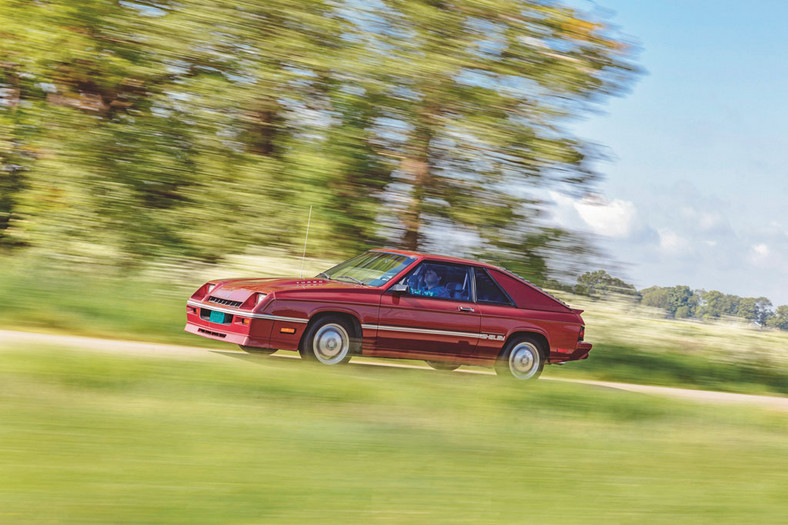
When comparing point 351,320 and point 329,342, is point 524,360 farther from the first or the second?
point 329,342

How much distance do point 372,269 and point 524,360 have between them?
209 centimetres

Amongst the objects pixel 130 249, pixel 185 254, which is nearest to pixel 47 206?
pixel 130 249

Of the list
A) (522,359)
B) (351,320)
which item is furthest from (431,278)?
(522,359)

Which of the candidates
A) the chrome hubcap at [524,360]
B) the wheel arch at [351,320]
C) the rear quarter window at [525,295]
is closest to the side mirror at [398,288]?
the wheel arch at [351,320]

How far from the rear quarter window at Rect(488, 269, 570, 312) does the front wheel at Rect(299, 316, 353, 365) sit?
207cm

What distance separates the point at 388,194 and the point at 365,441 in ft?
28.2

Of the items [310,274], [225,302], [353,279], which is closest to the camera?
[225,302]

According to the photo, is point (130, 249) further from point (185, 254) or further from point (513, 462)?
point (513, 462)

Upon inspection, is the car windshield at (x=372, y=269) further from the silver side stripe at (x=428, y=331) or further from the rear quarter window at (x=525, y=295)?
the rear quarter window at (x=525, y=295)

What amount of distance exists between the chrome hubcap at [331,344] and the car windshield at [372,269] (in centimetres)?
72

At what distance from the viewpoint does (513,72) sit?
13.9m

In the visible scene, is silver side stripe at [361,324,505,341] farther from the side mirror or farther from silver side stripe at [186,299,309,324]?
silver side stripe at [186,299,309,324]

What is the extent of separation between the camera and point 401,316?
9250 mm

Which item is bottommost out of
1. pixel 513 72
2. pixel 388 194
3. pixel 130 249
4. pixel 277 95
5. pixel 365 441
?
pixel 365 441
